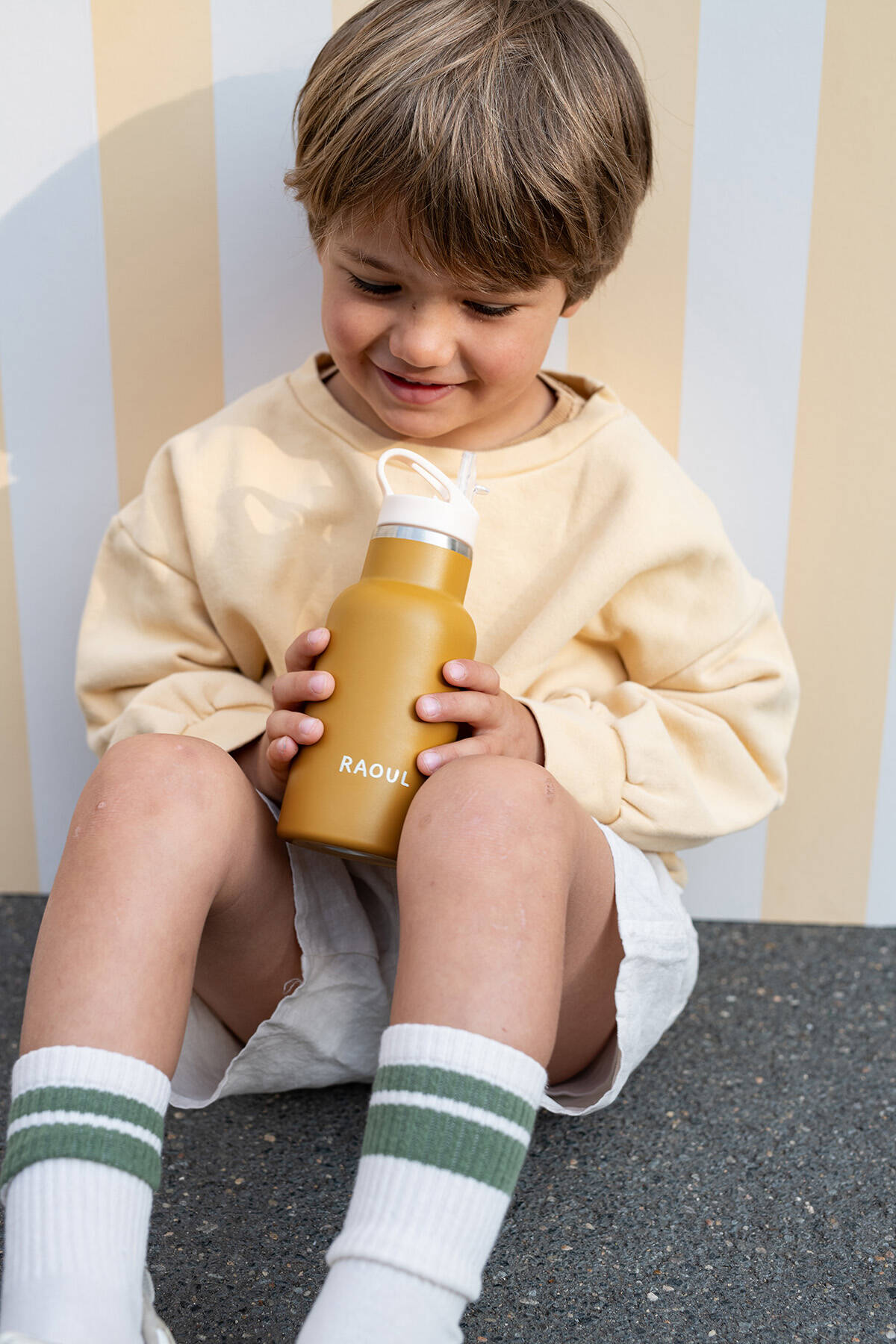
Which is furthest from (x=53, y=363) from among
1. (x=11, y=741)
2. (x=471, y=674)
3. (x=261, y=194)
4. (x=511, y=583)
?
(x=471, y=674)

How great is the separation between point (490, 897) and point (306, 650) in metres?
0.19

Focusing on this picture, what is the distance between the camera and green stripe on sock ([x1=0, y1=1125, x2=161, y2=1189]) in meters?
0.49

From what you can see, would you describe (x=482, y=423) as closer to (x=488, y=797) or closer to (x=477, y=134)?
(x=477, y=134)

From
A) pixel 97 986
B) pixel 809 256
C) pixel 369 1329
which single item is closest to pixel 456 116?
pixel 809 256

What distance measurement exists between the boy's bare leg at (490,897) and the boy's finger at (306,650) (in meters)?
0.10

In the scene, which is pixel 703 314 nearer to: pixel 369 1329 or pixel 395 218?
pixel 395 218

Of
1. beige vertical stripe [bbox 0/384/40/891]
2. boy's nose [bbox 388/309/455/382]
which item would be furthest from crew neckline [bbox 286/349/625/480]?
beige vertical stripe [bbox 0/384/40/891]

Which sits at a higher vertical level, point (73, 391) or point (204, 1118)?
point (73, 391)

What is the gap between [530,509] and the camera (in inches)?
32.2

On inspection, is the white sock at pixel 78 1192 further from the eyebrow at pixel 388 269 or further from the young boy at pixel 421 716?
the eyebrow at pixel 388 269

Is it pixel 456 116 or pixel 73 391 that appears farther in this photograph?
pixel 73 391

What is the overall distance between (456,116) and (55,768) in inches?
27.9

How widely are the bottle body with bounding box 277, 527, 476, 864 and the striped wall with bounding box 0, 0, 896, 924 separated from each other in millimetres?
432

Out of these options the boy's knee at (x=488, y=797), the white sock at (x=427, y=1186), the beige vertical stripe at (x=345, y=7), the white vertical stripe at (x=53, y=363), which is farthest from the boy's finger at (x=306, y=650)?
the beige vertical stripe at (x=345, y=7)
